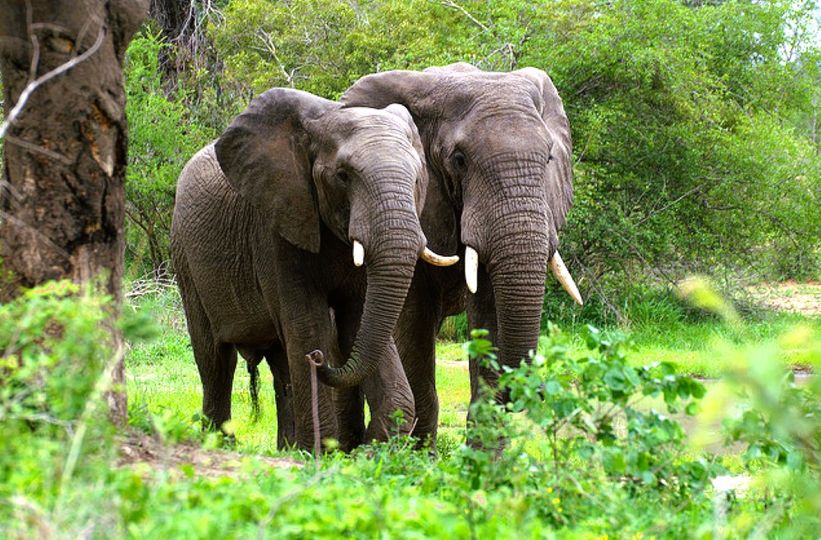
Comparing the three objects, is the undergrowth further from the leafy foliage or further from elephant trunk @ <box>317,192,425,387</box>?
the leafy foliage

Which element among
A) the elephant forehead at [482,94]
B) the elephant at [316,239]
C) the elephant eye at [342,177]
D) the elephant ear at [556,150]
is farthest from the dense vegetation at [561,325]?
the elephant forehead at [482,94]

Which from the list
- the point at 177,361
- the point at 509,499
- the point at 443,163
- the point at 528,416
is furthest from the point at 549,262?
the point at 177,361

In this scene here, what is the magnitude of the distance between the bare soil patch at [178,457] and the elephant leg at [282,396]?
3961mm

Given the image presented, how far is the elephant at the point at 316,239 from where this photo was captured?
6.63m

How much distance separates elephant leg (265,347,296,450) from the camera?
9.15 meters

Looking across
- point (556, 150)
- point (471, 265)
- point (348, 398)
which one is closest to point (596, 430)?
point (471, 265)

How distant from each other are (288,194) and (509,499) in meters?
3.91

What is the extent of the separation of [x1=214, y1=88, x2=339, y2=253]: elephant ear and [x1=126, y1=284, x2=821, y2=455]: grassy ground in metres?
2.16

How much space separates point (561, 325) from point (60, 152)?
33.4 feet

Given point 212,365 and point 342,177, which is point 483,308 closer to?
point 342,177

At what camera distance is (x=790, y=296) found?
19.1 m

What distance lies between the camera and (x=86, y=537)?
3.07m

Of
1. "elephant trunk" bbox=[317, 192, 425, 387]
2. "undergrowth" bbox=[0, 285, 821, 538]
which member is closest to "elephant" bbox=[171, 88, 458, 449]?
"elephant trunk" bbox=[317, 192, 425, 387]

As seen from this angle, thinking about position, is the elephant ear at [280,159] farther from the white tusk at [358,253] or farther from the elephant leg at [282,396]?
the elephant leg at [282,396]
